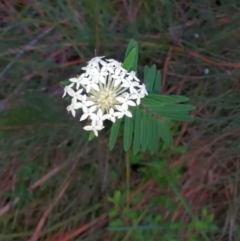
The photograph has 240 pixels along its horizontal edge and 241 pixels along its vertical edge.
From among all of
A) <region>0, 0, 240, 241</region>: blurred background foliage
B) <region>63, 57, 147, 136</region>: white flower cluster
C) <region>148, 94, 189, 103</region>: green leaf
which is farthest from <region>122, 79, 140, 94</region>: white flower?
<region>0, 0, 240, 241</region>: blurred background foliage

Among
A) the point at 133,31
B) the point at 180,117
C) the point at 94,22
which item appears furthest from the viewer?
the point at 133,31

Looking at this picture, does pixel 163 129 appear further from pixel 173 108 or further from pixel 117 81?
pixel 117 81

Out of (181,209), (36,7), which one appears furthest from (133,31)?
(181,209)

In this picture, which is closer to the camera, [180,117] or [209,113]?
[180,117]

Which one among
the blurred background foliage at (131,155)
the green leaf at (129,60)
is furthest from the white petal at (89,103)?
the blurred background foliage at (131,155)

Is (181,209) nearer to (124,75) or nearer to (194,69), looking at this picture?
(194,69)

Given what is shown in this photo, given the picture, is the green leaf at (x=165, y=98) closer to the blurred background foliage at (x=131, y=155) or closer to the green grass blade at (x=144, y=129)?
the green grass blade at (x=144, y=129)

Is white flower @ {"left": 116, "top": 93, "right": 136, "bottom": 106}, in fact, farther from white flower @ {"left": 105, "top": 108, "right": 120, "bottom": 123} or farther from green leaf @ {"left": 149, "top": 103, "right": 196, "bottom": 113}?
green leaf @ {"left": 149, "top": 103, "right": 196, "bottom": 113}
